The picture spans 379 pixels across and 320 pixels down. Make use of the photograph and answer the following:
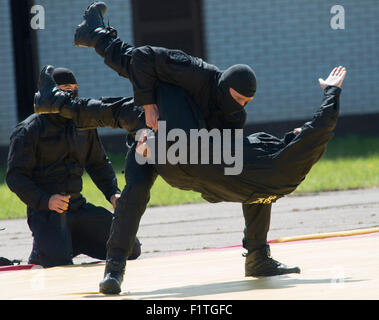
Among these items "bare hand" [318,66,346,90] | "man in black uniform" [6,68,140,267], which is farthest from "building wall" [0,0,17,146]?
"bare hand" [318,66,346,90]

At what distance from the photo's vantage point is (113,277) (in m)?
4.80

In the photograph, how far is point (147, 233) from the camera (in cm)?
862

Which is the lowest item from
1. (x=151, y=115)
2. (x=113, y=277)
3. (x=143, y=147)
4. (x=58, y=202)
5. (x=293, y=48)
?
(x=113, y=277)

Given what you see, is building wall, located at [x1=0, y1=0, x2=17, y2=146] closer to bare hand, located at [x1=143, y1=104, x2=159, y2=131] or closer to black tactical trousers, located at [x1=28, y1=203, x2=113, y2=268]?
black tactical trousers, located at [x1=28, y1=203, x2=113, y2=268]

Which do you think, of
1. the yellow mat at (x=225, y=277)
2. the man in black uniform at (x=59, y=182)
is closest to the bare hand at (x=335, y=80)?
the yellow mat at (x=225, y=277)

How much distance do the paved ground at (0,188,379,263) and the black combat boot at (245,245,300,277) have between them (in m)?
2.14

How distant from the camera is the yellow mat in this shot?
460cm

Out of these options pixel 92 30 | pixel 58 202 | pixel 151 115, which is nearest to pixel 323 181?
pixel 58 202

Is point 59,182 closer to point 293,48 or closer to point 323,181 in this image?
point 323,181

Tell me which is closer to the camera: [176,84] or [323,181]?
[176,84]

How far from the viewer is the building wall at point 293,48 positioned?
52.2 feet

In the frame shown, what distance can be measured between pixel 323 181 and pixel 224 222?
105 inches

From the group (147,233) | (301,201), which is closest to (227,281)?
(147,233)
